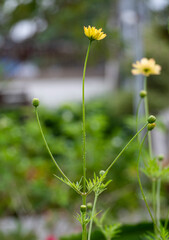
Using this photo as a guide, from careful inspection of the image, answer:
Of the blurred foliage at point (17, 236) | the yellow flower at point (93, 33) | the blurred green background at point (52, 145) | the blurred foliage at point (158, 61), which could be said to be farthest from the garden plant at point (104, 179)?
the blurred foliage at point (158, 61)

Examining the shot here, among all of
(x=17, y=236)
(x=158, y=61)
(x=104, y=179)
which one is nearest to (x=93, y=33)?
(x=104, y=179)

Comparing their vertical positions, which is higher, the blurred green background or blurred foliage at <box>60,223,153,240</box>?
the blurred green background

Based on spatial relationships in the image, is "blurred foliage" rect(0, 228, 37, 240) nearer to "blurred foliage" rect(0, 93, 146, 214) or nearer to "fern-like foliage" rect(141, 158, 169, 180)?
"blurred foliage" rect(0, 93, 146, 214)

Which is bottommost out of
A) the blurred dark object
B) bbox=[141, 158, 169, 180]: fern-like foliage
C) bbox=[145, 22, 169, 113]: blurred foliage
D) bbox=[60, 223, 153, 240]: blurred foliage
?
bbox=[60, 223, 153, 240]: blurred foliage

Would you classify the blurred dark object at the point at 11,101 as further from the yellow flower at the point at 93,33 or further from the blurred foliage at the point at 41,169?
the yellow flower at the point at 93,33

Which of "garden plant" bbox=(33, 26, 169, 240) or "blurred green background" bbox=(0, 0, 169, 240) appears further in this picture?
"blurred green background" bbox=(0, 0, 169, 240)

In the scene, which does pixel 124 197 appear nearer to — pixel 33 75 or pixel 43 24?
pixel 43 24

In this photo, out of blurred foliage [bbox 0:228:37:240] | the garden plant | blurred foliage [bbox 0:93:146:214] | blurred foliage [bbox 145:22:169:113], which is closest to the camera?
the garden plant

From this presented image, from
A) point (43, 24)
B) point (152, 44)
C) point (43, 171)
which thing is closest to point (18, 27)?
point (43, 24)

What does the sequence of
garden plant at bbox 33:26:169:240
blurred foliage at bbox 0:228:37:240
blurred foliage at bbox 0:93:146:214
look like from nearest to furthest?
1. garden plant at bbox 33:26:169:240
2. blurred foliage at bbox 0:228:37:240
3. blurred foliage at bbox 0:93:146:214

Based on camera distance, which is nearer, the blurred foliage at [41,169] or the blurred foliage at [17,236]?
the blurred foliage at [17,236]

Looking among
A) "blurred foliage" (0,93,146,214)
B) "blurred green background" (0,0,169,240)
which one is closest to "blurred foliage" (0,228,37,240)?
"blurred green background" (0,0,169,240)
